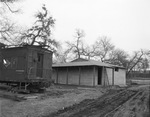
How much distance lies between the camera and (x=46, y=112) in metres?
6.98

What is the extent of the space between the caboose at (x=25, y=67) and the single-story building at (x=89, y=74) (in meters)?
6.75

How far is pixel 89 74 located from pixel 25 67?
32.4 ft

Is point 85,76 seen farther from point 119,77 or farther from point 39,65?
point 39,65

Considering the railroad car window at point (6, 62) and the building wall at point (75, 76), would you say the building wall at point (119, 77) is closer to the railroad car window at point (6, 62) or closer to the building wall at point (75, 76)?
the building wall at point (75, 76)

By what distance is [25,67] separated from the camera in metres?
12.0

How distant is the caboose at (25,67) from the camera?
12105 mm

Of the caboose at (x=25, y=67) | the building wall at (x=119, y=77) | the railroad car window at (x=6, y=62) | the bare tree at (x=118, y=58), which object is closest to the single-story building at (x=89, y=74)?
the building wall at (x=119, y=77)

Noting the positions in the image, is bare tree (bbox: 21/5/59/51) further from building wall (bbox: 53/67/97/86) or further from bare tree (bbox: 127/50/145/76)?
bare tree (bbox: 127/50/145/76)

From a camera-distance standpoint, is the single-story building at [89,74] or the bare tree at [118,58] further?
the bare tree at [118,58]

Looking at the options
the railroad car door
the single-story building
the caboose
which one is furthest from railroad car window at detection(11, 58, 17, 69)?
the single-story building

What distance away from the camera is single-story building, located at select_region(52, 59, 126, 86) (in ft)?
65.3

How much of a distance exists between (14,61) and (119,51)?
136ft

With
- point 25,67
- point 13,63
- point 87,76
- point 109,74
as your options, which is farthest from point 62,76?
point 25,67

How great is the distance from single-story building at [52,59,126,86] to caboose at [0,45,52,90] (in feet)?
22.1
